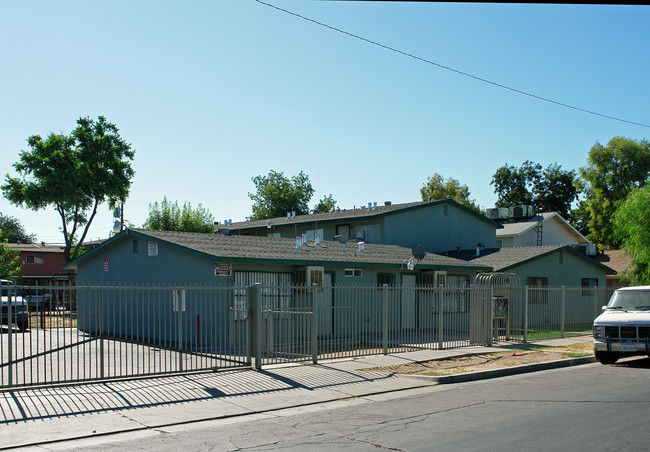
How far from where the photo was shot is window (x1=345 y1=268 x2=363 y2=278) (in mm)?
22359

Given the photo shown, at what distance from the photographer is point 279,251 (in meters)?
20.9

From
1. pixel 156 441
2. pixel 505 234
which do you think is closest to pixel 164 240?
pixel 156 441

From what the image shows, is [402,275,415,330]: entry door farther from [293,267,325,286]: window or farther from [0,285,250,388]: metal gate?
[0,285,250,388]: metal gate

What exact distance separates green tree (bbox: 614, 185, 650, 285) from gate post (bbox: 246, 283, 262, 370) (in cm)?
1958

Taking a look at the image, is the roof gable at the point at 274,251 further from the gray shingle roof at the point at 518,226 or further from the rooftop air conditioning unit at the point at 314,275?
the gray shingle roof at the point at 518,226

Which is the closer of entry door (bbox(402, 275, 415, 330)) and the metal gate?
the metal gate

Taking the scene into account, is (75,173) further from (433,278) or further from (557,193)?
(557,193)

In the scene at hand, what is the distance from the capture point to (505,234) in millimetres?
43000

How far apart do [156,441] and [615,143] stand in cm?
5830

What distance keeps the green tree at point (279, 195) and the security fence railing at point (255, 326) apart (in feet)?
173

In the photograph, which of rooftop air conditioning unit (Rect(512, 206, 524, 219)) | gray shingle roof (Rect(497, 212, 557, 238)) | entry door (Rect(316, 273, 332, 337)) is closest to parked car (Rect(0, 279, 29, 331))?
entry door (Rect(316, 273, 332, 337))

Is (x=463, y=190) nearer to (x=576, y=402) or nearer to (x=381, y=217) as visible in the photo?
(x=381, y=217)

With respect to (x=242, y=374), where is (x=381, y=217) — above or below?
above

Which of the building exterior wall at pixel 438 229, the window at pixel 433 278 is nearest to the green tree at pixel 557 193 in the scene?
the building exterior wall at pixel 438 229
